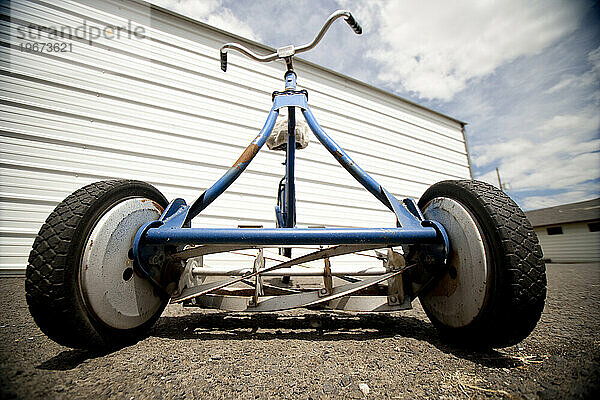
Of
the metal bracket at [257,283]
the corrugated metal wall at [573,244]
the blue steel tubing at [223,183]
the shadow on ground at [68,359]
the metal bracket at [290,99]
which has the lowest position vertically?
the corrugated metal wall at [573,244]

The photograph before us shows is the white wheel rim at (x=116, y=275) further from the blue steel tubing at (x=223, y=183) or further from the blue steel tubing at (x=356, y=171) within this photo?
the blue steel tubing at (x=356, y=171)

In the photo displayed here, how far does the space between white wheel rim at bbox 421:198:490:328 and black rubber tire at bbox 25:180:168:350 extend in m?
1.34

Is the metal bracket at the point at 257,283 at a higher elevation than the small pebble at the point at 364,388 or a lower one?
higher

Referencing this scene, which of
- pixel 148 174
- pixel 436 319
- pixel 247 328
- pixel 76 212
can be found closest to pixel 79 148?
pixel 148 174

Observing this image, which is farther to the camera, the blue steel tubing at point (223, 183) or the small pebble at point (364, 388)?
the blue steel tubing at point (223, 183)

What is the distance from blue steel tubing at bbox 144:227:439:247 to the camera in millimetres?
1044

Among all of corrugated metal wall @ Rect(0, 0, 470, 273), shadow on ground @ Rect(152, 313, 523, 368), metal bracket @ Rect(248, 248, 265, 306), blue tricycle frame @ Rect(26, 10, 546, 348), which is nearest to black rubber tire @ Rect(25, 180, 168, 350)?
blue tricycle frame @ Rect(26, 10, 546, 348)

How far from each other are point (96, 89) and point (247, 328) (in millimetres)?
3906

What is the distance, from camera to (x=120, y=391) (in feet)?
2.44

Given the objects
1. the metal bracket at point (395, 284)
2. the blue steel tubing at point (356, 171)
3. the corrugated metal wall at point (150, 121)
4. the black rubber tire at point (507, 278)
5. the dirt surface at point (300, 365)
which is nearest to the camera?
the dirt surface at point (300, 365)

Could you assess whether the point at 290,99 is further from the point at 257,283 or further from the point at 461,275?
the point at 461,275

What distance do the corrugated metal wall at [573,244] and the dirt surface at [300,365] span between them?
57.8 ft

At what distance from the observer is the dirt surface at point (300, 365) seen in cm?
74

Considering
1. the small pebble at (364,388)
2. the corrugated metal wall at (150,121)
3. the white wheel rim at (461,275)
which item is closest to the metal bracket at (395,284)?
the white wheel rim at (461,275)
